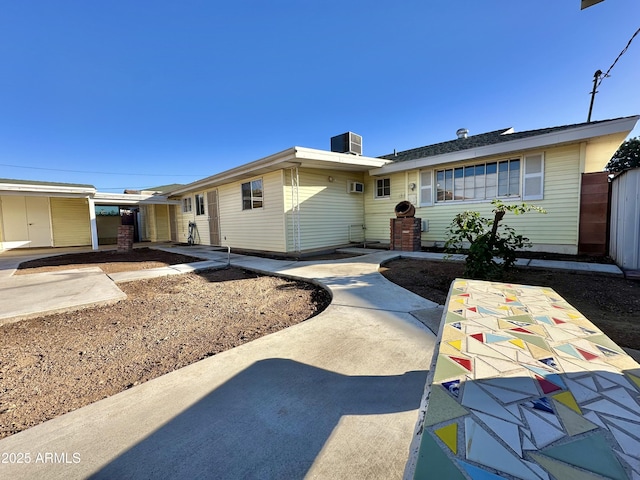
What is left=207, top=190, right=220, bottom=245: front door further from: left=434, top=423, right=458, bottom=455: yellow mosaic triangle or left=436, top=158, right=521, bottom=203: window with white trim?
left=434, top=423, right=458, bottom=455: yellow mosaic triangle

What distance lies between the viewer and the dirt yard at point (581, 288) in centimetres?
293

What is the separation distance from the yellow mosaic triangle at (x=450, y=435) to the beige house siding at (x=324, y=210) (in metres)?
7.71

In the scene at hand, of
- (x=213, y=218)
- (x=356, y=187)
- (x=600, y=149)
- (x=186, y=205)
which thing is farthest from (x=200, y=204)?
(x=600, y=149)

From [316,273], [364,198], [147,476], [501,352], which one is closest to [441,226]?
[364,198]

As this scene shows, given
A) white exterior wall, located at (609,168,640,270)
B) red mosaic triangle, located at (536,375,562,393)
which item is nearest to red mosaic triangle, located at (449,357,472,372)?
red mosaic triangle, located at (536,375,562,393)

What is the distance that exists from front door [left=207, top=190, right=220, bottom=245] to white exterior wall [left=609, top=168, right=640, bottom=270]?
1212 cm

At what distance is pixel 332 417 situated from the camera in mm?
1597

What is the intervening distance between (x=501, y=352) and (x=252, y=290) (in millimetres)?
4106

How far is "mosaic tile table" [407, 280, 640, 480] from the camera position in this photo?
24.0 inches

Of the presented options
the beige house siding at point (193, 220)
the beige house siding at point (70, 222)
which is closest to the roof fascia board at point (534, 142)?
the beige house siding at point (193, 220)

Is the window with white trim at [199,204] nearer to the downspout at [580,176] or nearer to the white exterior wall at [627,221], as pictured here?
the downspout at [580,176]

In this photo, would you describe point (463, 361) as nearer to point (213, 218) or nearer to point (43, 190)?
point (213, 218)

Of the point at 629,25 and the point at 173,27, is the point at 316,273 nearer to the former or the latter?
the point at 173,27

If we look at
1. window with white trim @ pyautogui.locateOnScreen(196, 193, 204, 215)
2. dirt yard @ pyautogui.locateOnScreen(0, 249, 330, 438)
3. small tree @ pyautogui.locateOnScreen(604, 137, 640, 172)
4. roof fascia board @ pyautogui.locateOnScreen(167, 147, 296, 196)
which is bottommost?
dirt yard @ pyautogui.locateOnScreen(0, 249, 330, 438)
